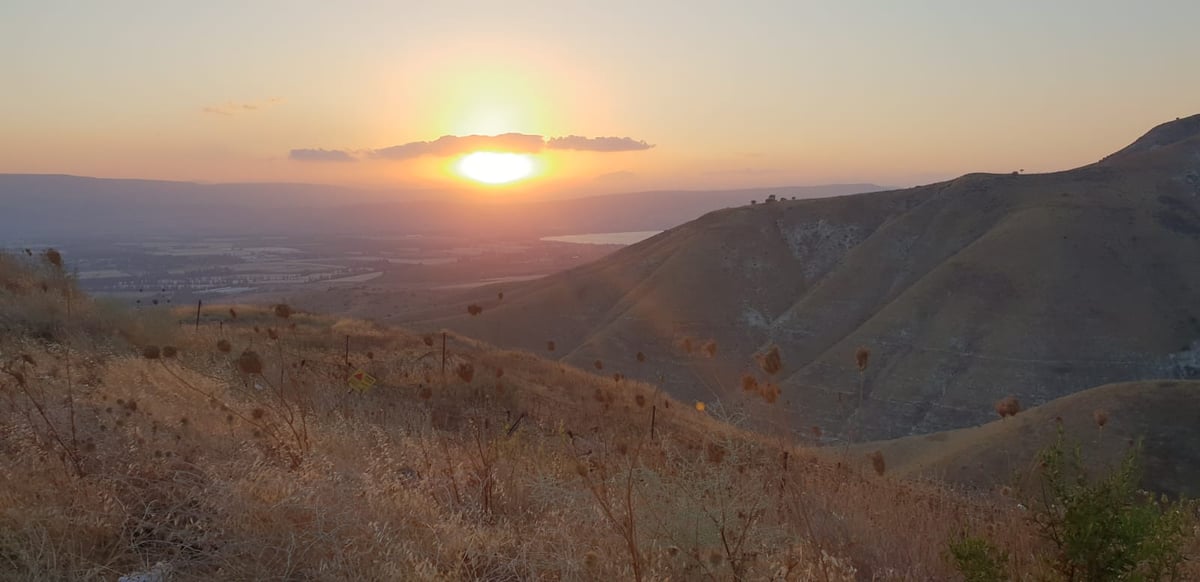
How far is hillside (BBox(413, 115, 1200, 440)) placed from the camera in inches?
2114

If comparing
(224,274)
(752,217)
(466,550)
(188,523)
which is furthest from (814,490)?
(224,274)

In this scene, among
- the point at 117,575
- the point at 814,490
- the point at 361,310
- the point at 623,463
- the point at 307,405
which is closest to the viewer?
the point at 117,575

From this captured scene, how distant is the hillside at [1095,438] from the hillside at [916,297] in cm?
1215

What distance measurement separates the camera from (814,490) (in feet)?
18.5

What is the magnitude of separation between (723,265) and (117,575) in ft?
276

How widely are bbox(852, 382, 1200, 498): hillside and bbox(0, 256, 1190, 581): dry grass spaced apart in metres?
22.3

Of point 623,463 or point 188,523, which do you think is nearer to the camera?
point 188,523

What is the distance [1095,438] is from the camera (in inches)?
1095

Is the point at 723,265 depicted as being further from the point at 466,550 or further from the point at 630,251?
the point at 466,550

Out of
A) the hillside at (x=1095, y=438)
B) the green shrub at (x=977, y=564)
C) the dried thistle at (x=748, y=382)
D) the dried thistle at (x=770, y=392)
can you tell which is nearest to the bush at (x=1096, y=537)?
the green shrub at (x=977, y=564)

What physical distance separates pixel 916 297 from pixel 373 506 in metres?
68.3

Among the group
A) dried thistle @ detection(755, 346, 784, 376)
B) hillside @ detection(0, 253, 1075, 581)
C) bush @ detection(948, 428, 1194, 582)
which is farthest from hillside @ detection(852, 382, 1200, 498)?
dried thistle @ detection(755, 346, 784, 376)

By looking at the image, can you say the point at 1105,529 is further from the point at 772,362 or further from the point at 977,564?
the point at 772,362

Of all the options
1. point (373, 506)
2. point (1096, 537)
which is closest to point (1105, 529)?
point (1096, 537)
